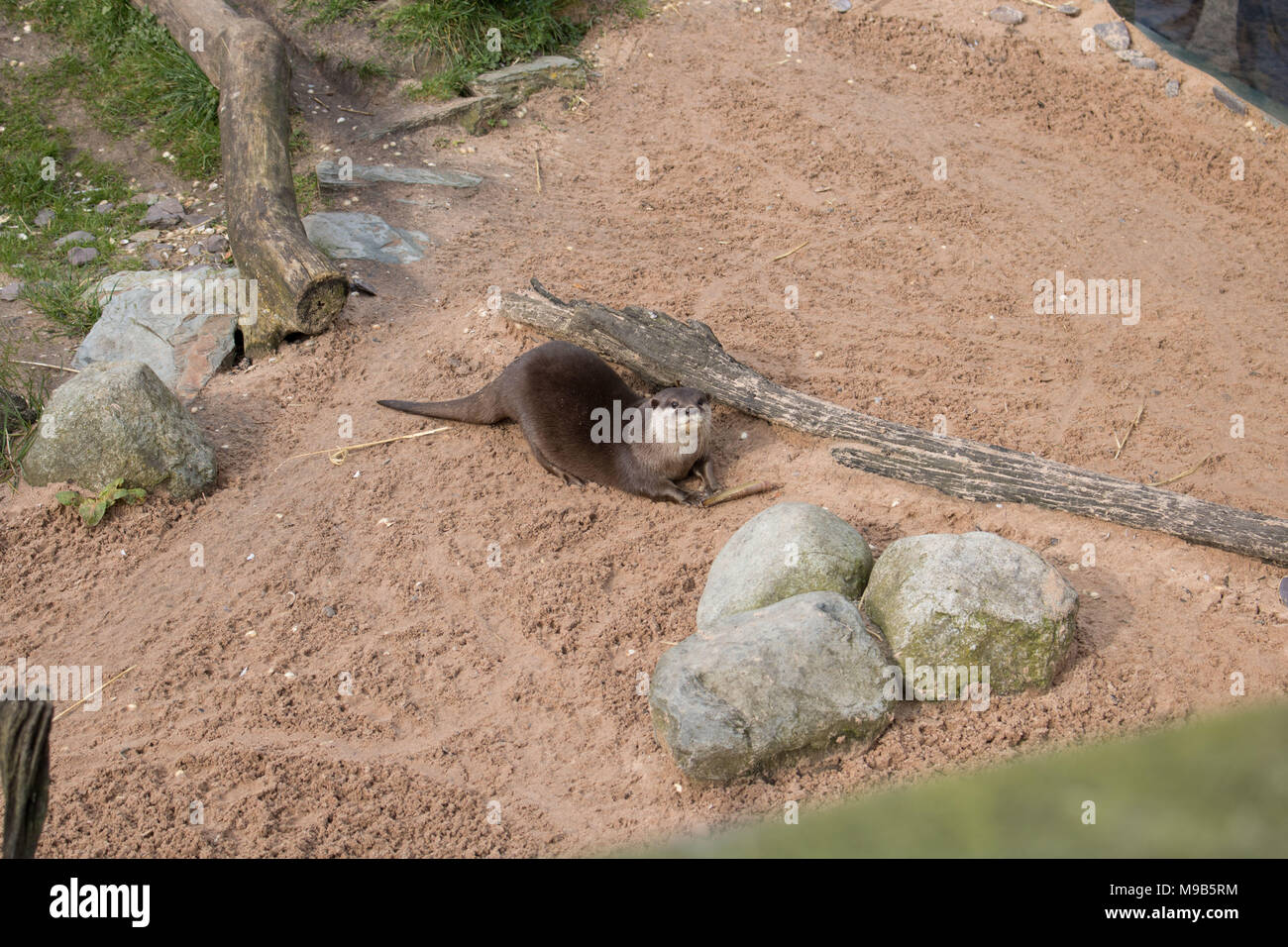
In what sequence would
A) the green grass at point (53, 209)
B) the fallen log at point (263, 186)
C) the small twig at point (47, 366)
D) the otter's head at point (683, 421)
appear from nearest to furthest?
the otter's head at point (683, 421) → the fallen log at point (263, 186) → the small twig at point (47, 366) → the green grass at point (53, 209)

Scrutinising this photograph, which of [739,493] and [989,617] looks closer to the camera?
[989,617]

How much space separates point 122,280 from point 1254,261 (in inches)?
245

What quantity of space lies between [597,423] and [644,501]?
1.31 ft

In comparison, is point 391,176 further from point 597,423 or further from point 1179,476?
point 1179,476

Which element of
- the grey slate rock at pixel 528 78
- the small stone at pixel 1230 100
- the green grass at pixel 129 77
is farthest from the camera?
the grey slate rock at pixel 528 78

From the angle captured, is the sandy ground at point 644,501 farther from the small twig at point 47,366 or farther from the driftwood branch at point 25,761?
the driftwood branch at point 25,761

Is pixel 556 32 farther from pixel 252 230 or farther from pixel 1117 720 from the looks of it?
pixel 1117 720

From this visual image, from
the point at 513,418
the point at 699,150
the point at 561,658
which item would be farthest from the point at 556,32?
the point at 561,658

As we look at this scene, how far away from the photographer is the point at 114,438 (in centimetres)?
387

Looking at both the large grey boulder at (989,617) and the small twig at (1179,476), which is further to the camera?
the small twig at (1179,476)

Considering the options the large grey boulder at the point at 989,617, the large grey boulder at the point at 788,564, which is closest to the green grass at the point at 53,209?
the large grey boulder at the point at 788,564

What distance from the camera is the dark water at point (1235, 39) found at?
641cm

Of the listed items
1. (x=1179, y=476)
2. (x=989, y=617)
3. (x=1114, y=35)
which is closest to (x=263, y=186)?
(x=989, y=617)

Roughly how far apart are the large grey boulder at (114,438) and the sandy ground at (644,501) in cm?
15
